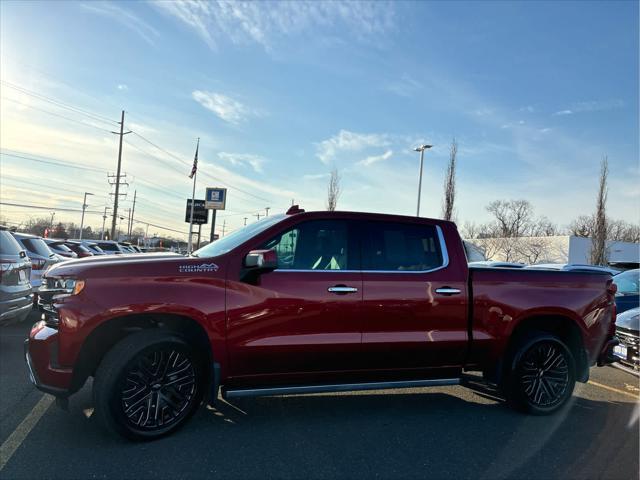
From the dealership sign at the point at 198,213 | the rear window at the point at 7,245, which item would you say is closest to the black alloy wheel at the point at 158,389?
the rear window at the point at 7,245

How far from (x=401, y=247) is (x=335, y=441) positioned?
1853mm

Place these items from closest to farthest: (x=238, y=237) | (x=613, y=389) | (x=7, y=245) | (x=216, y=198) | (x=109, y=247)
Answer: (x=238, y=237)
(x=613, y=389)
(x=7, y=245)
(x=109, y=247)
(x=216, y=198)

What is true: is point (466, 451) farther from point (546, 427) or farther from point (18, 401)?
point (18, 401)

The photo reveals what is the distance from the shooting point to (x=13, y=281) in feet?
21.3

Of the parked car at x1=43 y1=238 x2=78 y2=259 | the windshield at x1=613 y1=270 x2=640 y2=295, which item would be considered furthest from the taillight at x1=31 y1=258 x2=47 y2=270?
the windshield at x1=613 y1=270 x2=640 y2=295

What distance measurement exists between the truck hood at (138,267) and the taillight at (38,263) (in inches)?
222

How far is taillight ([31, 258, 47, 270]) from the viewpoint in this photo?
335 inches

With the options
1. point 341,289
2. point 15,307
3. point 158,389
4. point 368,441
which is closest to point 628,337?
point 368,441

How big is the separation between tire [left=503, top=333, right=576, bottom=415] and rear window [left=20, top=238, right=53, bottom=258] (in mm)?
8430

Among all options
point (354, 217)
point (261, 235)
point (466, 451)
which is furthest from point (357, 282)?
point (466, 451)

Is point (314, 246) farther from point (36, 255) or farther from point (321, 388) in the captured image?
point (36, 255)

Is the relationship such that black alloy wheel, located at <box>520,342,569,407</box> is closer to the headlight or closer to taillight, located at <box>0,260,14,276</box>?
the headlight

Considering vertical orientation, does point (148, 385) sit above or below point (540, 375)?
below

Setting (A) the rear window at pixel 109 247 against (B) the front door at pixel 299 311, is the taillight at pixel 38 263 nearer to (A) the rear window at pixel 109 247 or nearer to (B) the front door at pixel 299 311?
(B) the front door at pixel 299 311
